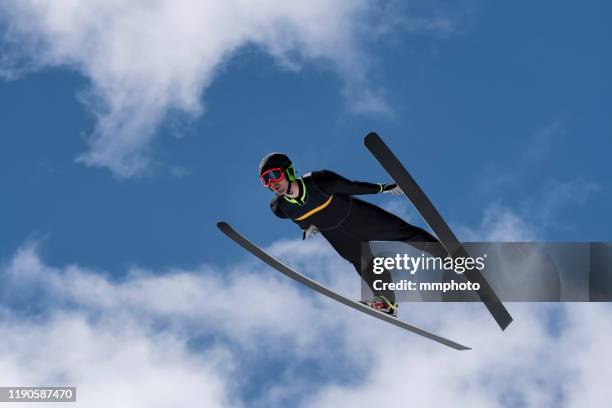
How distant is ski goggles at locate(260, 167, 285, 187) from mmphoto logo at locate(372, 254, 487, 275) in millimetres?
1945

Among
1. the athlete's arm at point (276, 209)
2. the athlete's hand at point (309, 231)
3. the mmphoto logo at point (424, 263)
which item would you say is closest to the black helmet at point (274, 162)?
the athlete's arm at point (276, 209)

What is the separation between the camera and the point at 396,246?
1343 centimetres

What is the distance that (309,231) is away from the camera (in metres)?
13.2

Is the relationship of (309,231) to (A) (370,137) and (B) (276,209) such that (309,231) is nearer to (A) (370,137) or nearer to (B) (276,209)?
(B) (276,209)

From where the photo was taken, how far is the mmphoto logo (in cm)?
1333

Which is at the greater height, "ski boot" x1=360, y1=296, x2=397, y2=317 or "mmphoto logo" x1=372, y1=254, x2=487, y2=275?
"mmphoto logo" x1=372, y1=254, x2=487, y2=275

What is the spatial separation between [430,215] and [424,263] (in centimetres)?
110

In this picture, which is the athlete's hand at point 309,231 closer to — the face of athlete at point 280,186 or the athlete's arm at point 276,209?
the athlete's arm at point 276,209

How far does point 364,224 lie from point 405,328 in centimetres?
178

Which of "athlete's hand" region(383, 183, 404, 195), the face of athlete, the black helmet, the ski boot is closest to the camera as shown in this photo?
the black helmet

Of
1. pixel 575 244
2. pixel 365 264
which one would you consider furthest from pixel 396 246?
pixel 575 244

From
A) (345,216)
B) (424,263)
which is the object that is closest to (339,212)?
(345,216)

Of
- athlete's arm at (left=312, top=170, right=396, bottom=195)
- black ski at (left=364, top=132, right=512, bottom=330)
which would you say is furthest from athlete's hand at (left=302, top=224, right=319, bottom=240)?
black ski at (left=364, top=132, right=512, bottom=330)

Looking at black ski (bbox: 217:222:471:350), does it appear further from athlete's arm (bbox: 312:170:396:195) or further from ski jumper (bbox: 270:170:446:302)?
athlete's arm (bbox: 312:170:396:195)
